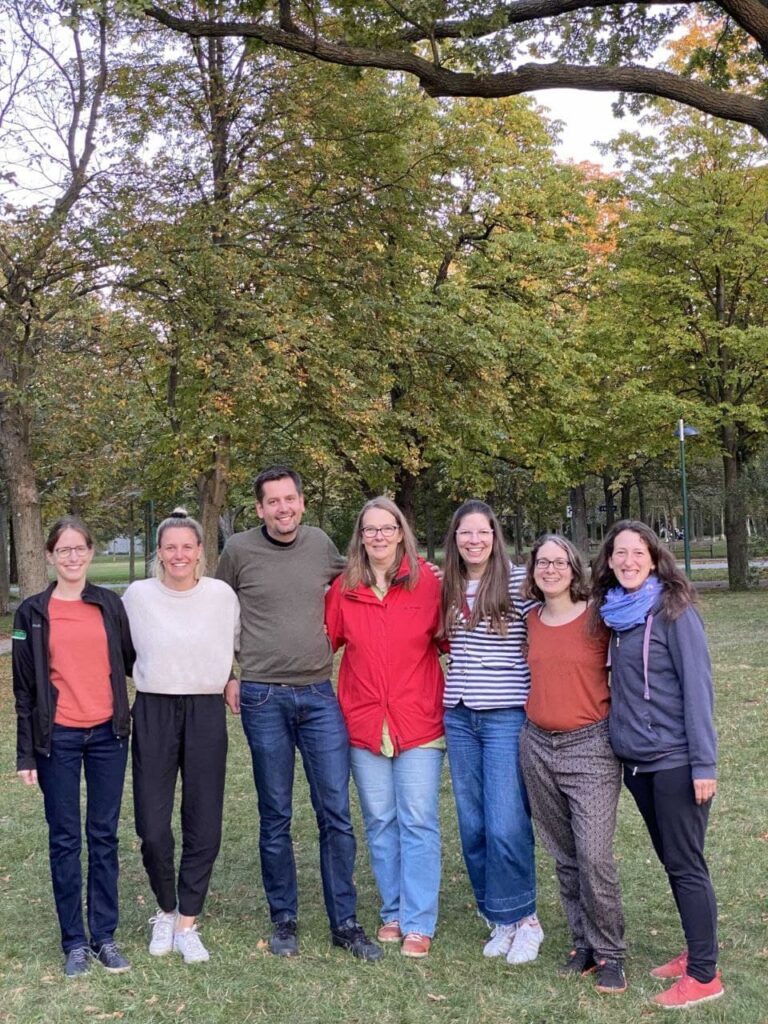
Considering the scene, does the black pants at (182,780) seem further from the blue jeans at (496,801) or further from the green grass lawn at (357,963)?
the blue jeans at (496,801)

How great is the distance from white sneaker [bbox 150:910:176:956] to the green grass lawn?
0.30ft

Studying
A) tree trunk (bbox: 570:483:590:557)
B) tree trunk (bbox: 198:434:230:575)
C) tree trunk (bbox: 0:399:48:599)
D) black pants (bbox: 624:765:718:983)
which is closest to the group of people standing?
black pants (bbox: 624:765:718:983)

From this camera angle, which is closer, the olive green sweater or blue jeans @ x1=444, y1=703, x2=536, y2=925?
blue jeans @ x1=444, y1=703, x2=536, y2=925

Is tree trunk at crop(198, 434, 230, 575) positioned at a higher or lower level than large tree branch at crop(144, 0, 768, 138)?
lower

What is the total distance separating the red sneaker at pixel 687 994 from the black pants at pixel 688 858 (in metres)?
0.03

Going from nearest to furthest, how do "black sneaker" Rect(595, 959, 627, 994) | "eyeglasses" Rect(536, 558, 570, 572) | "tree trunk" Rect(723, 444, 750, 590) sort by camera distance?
"black sneaker" Rect(595, 959, 627, 994)
"eyeglasses" Rect(536, 558, 570, 572)
"tree trunk" Rect(723, 444, 750, 590)

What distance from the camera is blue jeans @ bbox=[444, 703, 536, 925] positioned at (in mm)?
4480

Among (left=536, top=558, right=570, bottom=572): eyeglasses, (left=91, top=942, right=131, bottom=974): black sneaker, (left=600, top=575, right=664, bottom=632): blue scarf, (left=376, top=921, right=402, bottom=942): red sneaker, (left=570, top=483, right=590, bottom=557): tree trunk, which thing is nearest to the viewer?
(left=600, top=575, right=664, bottom=632): blue scarf

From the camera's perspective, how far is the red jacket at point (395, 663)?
15.1ft

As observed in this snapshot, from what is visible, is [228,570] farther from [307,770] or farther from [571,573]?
[571,573]

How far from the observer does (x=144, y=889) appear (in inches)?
224

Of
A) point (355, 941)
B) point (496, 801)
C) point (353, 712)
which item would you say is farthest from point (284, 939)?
point (496, 801)

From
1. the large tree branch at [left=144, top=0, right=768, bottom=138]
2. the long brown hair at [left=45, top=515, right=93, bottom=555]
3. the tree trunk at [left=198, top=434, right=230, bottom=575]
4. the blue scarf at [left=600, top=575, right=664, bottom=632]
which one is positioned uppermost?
the large tree branch at [left=144, top=0, right=768, bottom=138]

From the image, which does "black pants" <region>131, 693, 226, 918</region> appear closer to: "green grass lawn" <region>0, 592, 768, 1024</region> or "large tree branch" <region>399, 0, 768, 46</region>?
"green grass lawn" <region>0, 592, 768, 1024</region>
